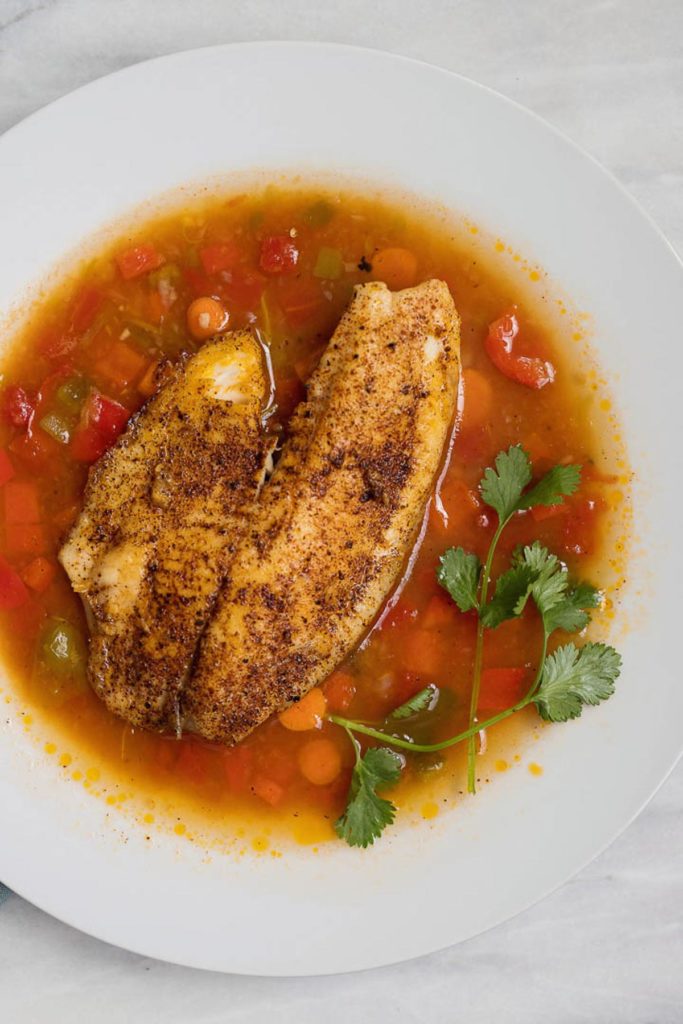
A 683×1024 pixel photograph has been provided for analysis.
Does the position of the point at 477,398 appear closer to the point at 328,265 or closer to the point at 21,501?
the point at 328,265

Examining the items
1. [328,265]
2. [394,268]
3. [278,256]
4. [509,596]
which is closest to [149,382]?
[278,256]

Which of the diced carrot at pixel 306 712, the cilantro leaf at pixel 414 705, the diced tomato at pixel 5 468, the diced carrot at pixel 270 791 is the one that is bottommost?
the diced carrot at pixel 270 791

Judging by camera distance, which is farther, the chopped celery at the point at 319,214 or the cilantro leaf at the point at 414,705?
the chopped celery at the point at 319,214

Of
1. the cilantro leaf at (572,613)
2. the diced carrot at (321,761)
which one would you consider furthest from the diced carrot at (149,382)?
the cilantro leaf at (572,613)

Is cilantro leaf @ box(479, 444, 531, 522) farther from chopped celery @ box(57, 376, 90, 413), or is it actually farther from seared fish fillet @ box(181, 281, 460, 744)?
chopped celery @ box(57, 376, 90, 413)

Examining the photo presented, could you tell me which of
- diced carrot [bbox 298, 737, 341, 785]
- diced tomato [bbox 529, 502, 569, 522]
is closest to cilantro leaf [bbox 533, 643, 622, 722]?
diced tomato [bbox 529, 502, 569, 522]

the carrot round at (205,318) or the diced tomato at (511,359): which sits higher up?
the diced tomato at (511,359)

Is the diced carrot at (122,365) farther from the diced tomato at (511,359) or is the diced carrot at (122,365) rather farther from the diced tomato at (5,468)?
the diced tomato at (511,359)
